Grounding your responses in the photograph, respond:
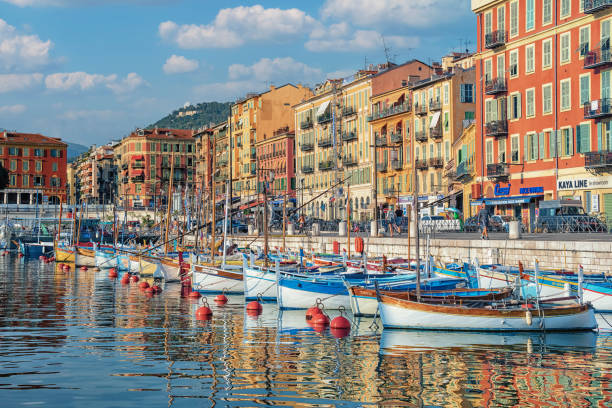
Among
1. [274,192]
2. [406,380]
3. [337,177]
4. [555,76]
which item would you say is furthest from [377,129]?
[406,380]

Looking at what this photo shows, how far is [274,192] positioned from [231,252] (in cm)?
6212

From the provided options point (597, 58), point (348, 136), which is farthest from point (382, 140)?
point (597, 58)

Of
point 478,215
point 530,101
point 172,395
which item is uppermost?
point 530,101

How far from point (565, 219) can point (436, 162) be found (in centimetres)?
3315

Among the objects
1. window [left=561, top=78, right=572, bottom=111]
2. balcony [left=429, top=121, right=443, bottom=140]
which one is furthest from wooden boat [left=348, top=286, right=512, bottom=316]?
balcony [left=429, top=121, right=443, bottom=140]

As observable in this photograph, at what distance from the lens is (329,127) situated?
108m

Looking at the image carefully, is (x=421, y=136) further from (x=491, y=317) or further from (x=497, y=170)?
(x=491, y=317)

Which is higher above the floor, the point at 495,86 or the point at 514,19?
the point at 514,19

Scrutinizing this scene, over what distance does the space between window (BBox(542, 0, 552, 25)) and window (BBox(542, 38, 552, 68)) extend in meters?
1.26

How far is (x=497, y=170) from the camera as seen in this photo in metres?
66.1

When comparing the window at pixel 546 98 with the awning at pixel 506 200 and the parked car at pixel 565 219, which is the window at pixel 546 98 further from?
the parked car at pixel 565 219

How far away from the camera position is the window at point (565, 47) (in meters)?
58.8

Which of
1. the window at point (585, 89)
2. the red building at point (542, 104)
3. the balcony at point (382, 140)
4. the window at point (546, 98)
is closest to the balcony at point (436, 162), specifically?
the balcony at point (382, 140)

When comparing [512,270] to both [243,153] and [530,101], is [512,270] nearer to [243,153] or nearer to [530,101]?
[530,101]
